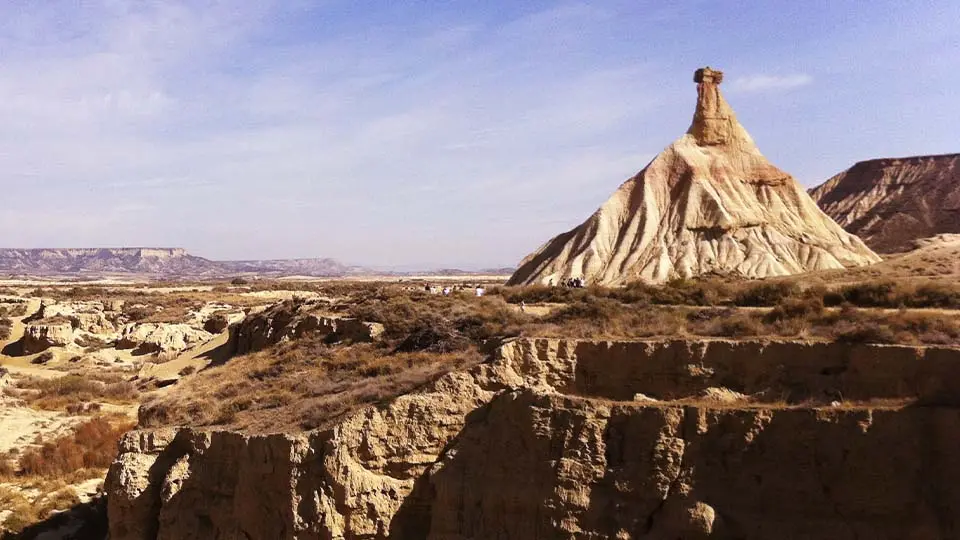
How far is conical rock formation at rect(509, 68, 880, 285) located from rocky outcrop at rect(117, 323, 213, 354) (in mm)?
18151

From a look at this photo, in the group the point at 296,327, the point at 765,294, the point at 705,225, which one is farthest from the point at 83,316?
the point at 765,294

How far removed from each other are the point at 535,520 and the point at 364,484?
2.35 meters

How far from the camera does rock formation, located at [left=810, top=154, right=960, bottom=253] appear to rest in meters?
66.8

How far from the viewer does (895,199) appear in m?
74.9

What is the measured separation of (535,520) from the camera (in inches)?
340

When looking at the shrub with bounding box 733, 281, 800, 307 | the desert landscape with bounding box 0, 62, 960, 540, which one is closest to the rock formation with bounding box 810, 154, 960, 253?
the shrub with bounding box 733, 281, 800, 307

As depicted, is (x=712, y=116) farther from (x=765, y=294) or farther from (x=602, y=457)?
(x=602, y=457)

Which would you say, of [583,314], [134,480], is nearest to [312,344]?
[583,314]

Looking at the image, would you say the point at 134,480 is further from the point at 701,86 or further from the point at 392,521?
the point at 701,86

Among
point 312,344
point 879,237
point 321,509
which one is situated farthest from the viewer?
point 879,237

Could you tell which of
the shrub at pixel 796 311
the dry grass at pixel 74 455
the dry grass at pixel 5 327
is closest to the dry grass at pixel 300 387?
the dry grass at pixel 74 455

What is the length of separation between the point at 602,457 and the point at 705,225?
34.9 meters

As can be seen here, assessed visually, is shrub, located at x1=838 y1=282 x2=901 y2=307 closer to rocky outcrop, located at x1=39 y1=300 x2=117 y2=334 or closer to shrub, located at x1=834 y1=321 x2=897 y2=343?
shrub, located at x1=834 y1=321 x2=897 y2=343

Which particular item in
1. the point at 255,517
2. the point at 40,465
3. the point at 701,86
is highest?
the point at 701,86
